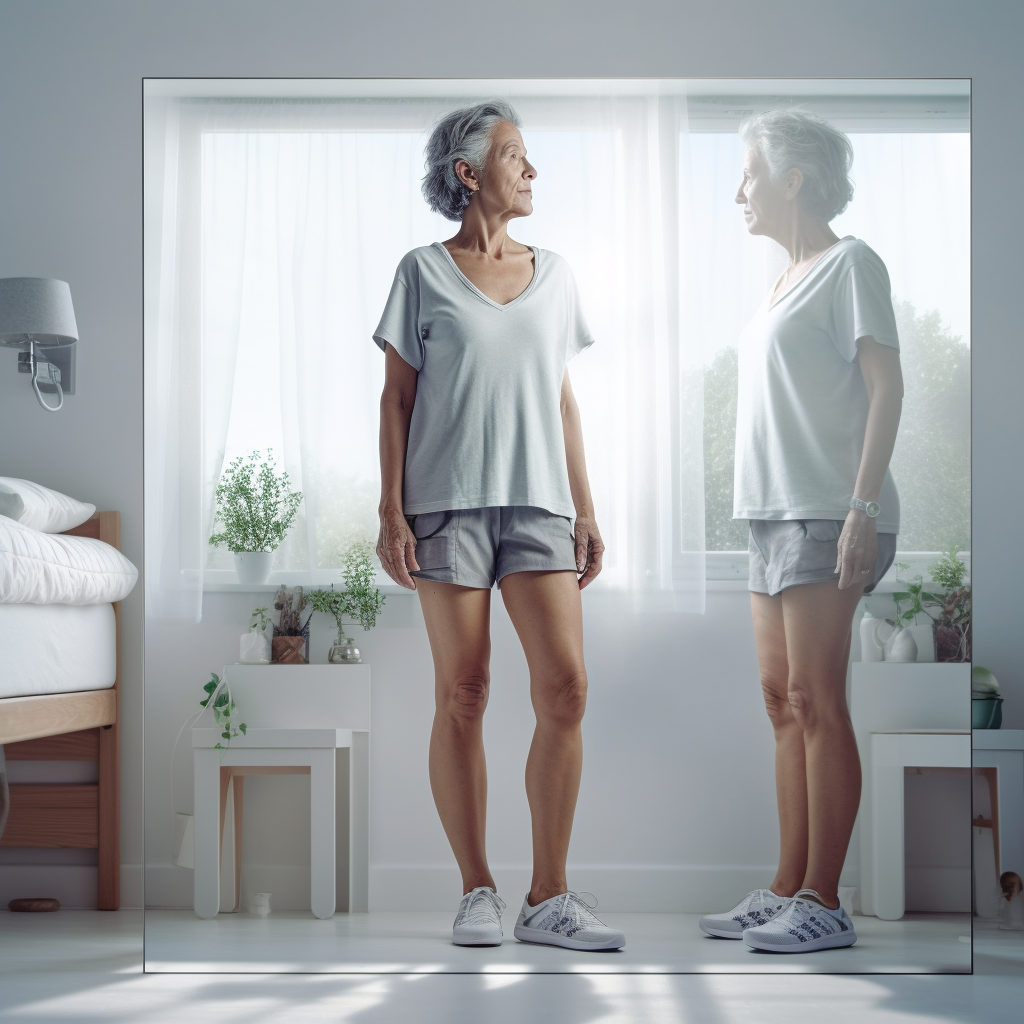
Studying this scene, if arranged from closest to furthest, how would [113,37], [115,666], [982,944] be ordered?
1. [982,944]
2. [115,666]
3. [113,37]

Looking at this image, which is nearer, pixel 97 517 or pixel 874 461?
→ pixel 874 461

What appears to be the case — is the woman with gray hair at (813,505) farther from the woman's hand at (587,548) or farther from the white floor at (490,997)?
the woman's hand at (587,548)

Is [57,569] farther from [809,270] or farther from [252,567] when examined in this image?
[809,270]

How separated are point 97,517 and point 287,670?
3.10 feet

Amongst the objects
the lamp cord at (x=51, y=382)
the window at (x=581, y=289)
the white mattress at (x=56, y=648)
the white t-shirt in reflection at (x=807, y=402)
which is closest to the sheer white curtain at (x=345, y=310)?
the window at (x=581, y=289)

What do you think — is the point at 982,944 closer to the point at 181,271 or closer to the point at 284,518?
the point at 284,518

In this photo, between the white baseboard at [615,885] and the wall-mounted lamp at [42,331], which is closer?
the white baseboard at [615,885]

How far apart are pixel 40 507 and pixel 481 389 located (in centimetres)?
113

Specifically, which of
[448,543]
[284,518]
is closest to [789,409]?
[448,543]

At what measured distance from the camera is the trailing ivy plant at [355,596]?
6.42 ft

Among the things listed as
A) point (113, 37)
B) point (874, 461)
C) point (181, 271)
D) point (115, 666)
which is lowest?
point (115, 666)

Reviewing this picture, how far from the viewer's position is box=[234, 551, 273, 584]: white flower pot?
198 cm

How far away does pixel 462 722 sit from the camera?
6.38 ft

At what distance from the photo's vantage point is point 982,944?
2.18 m
